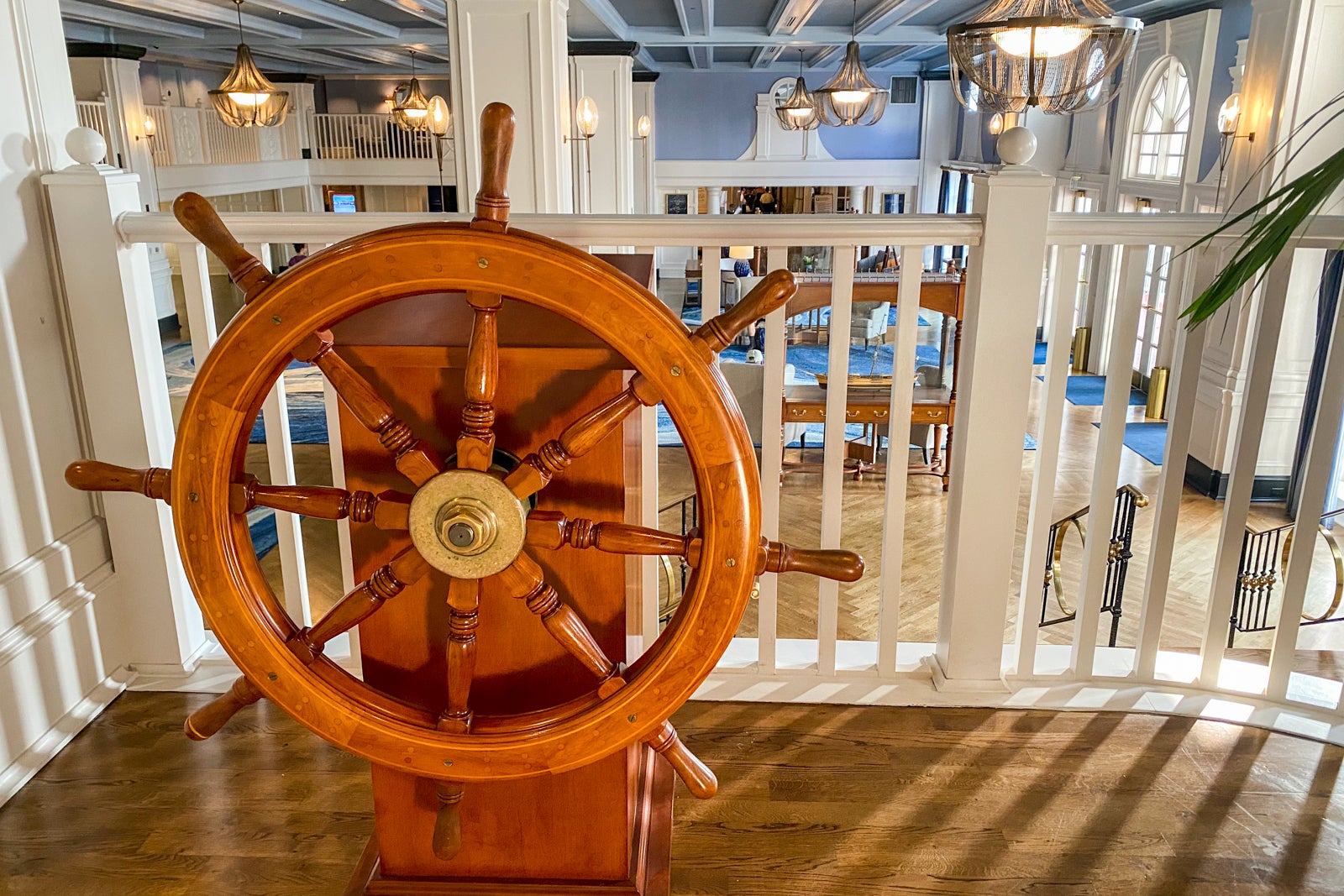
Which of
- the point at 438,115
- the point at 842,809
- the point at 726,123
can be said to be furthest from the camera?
the point at 726,123

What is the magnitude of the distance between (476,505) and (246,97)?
22.1 feet

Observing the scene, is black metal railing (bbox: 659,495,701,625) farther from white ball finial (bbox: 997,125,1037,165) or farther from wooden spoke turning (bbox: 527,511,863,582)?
white ball finial (bbox: 997,125,1037,165)

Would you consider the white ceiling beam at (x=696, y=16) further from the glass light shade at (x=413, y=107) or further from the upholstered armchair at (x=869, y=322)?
the upholstered armchair at (x=869, y=322)

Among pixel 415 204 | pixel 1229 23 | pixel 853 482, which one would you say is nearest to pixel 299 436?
pixel 853 482

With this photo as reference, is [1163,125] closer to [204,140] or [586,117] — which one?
[586,117]

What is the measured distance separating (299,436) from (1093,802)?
262 inches

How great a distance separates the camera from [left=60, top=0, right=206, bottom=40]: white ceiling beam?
7.68 meters

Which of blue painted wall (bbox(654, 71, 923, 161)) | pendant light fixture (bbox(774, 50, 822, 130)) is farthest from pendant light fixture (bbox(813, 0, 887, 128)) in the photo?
blue painted wall (bbox(654, 71, 923, 161))

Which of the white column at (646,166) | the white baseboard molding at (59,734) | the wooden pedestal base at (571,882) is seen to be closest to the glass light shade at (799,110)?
the white column at (646,166)

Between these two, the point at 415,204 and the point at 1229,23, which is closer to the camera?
the point at 1229,23

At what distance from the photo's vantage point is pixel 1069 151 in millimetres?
9875

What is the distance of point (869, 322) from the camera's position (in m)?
8.82

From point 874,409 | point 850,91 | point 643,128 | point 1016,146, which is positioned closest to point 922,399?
point 874,409

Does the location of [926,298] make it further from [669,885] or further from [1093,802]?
[669,885]
